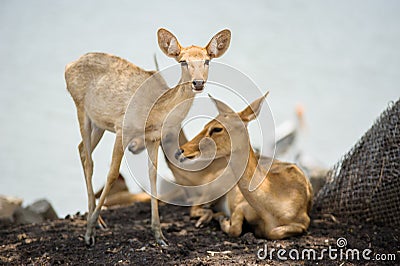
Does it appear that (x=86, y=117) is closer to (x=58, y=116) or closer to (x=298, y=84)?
(x=58, y=116)

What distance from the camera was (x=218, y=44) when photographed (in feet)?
13.6

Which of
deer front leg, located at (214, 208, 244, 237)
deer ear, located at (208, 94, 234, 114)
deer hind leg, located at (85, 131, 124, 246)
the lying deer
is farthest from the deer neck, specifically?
deer hind leg, located at (85, 131, 124, 246)

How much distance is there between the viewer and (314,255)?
434 centimetres

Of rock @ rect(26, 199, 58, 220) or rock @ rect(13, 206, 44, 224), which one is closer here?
rock @ rect(13, 206, 44, 224)

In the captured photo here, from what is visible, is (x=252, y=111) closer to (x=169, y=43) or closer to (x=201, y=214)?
(x=169, y=43)

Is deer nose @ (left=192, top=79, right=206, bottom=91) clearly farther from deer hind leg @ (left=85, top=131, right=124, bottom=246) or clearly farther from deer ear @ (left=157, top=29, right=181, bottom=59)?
deer hind leg @ (left=85, top=131, right=124, bottom=246)

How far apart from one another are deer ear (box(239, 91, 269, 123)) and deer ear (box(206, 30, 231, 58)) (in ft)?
2.35

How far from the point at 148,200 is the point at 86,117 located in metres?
2.11

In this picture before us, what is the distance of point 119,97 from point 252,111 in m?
1.15

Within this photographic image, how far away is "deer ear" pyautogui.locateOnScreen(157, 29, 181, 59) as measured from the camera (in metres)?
4.05

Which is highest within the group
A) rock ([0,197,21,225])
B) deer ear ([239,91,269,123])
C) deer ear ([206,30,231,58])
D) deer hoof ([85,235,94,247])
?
deer ear ([206,30,231,58])

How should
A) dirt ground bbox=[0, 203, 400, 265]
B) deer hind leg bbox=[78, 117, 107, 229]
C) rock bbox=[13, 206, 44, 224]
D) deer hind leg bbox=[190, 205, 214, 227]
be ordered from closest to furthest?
1. dirt ground bbox=[0, 203, 400, 265]
2. deer hind leg bbox=[78, 117, 107, 229]
3. deer hind leg bbox=[190, 205, 214, 227]
4. rock bbox=[13, 206, 44, 224]

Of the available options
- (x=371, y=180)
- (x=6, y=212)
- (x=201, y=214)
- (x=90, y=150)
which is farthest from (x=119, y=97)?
(x=371, y=180)

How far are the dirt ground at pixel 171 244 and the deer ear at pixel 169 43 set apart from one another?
1568 mm
